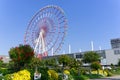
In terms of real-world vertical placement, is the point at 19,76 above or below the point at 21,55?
below

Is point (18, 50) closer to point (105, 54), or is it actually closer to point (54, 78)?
point (54, 78)

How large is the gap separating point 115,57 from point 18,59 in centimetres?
7391

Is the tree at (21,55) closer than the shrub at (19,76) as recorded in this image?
No

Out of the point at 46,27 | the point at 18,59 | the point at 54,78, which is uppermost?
the point at 46,27

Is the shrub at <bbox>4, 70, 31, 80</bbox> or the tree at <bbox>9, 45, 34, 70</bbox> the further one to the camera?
the tree at <bbox>9, 45, 34, 70</bbox>

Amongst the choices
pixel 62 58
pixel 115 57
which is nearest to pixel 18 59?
pixel 62 58

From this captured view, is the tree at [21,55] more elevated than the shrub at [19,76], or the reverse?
the tree at [21,55]

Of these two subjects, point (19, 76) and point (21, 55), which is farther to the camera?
point (21, 55)

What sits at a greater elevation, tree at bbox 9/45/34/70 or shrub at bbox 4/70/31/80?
tree at bbox 9/45/34/70

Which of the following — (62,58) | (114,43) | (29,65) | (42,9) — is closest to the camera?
(29,65)

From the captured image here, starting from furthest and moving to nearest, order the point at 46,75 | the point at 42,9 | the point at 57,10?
the point at 42,9 < the point at 57,10 < the point at 46,75

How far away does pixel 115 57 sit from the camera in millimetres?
94312

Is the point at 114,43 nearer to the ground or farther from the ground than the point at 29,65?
farther from the ground

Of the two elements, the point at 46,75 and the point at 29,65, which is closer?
the point at 46,75
